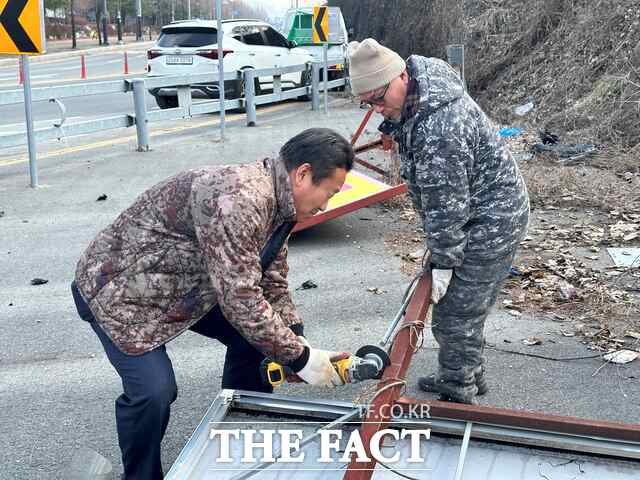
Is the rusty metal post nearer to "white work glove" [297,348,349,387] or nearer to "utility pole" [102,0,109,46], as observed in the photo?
"white work glove" [297,348,349,387]

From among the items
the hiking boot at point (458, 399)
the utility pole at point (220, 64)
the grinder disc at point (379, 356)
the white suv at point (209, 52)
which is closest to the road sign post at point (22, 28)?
the utility pole at point (220, 64)

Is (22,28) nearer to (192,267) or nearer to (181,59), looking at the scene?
(192,267)

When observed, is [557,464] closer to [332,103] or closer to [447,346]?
[447,346]

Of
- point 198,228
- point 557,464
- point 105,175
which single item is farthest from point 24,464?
point 105,175

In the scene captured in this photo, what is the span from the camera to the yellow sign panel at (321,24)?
14828 mm

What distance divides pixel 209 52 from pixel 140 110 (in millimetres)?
5603

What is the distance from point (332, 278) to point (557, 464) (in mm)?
3439

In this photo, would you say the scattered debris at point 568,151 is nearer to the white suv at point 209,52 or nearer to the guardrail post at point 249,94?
the guardrail post at point 249,94

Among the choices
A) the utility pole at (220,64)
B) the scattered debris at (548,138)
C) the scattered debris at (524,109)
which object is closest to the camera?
the scattered debris at (548,138)

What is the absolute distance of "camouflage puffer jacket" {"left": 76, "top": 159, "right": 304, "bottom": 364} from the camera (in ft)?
8.68

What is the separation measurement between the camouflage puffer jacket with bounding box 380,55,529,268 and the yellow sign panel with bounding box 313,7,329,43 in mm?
11794

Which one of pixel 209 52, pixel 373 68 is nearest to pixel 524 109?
pixel 209 52

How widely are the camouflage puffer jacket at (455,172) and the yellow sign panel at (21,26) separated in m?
6.18

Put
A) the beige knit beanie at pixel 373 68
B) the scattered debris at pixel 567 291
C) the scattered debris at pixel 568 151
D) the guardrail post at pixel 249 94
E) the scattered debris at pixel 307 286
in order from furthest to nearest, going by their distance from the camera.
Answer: the guardrail post at pixel 249 94
the scattered debris at pixel 568 151
the scattered debris at pixel 307 286
the scattered debris at pixel 567 291
the beige knit beanie at pixel 373 68
